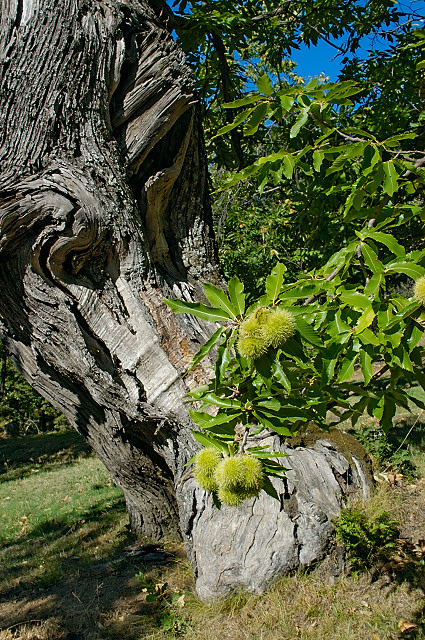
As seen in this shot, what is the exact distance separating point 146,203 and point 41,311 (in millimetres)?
1148

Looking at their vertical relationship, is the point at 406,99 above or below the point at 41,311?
above

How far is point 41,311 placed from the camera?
3.31 metres

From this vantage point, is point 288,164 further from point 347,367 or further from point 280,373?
point 280,373

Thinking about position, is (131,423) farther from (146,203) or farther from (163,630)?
(146,203)

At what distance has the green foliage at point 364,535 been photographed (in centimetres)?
334

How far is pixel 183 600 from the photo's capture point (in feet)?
11.2

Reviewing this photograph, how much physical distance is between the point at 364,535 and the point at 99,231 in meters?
2.70

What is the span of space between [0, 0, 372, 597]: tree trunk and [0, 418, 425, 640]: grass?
0.74 ft

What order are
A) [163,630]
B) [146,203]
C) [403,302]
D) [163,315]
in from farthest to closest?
1. [146,203]
2. [163,315]
3. [163,630]
4. [403,302]

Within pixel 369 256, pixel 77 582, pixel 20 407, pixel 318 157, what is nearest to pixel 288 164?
pixel 318 157

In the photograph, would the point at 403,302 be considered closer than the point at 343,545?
Yes

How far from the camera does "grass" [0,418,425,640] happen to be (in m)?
3.06

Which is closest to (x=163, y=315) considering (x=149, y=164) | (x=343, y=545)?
(x=149, y=164)

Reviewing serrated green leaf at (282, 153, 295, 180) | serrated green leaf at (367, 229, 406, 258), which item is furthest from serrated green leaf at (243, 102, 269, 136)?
serrated green leaf at (367, 229, 406, 258)
